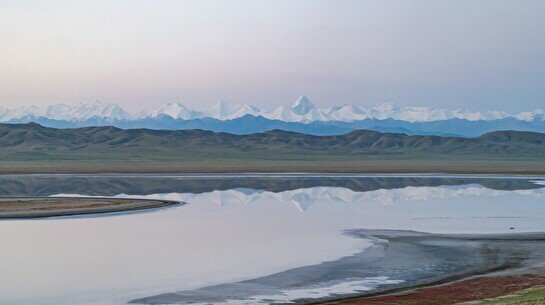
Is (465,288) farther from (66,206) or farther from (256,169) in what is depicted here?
(256,169)

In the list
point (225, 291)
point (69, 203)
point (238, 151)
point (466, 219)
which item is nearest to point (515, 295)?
point (225, 291)

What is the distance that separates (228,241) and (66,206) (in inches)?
809

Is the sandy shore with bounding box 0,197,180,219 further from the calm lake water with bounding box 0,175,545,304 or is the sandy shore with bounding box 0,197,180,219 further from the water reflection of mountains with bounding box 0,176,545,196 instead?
the water reflection of mountains with bounding box 0,176,545,196

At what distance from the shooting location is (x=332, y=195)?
64.1 meters

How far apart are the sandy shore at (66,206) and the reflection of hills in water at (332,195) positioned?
444 centimetres

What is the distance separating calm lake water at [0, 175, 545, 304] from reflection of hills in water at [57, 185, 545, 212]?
94 millimetres

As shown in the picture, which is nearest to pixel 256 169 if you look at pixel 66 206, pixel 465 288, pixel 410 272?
pixel 66 206

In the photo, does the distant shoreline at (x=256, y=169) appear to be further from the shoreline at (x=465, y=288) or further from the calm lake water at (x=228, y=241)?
the shoreline at (x=465, y=288)

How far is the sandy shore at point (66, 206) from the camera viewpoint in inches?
1918

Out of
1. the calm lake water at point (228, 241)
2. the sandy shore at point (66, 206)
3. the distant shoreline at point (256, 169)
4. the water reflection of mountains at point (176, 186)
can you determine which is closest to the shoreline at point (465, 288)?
the calm lake water at point (228, 241)

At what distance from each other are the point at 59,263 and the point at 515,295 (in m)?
16.1

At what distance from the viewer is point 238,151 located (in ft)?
655

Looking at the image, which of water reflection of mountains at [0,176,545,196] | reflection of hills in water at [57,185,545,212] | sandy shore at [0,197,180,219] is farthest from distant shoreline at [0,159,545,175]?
sandy shore at [0,197,180,219]

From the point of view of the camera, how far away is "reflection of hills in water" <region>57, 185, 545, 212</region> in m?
58.4
